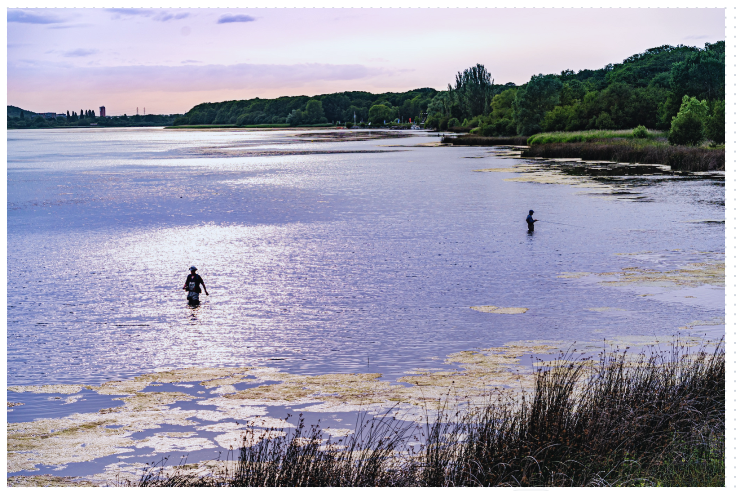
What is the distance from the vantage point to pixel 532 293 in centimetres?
2822

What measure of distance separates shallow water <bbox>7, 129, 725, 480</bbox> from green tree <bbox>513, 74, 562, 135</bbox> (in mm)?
85239

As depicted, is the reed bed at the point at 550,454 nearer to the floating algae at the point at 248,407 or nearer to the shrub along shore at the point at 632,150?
the floating algae at the point at 248,407

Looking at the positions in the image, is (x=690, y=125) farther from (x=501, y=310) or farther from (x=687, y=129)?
(x=501, y=310)

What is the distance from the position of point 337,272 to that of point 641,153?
6853 cm

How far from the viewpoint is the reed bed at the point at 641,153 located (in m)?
78.1

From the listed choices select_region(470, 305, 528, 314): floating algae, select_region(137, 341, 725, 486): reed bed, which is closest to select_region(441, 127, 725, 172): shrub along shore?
select_region(470, 305, 528, 314): floating algae

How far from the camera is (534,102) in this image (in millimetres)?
153000

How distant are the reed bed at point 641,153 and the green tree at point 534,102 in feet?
129

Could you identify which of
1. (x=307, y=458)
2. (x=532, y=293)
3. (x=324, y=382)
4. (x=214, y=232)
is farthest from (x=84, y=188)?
(x=307, y=458)

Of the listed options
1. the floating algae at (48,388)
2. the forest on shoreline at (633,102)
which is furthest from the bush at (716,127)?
the floating algae at (48,388)

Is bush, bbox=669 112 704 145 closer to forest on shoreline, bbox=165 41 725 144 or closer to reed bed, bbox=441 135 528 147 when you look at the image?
forest on shoreline, bbox=165 41 725 144

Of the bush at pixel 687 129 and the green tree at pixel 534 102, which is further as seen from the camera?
the green tree at pixel 534 102

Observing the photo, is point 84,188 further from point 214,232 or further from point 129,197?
point 214,232

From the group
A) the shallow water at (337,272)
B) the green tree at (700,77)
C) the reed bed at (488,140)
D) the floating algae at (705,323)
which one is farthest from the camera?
the reed bed at (488,140)
